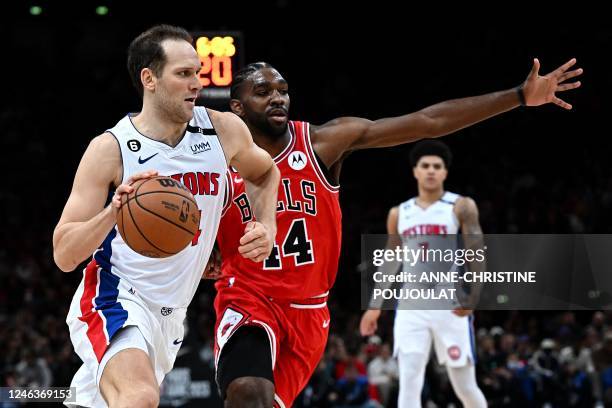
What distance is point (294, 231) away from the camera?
5652 millimetres

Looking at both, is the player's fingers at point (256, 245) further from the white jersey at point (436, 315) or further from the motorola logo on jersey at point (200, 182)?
the white jersey at point (436, 315)

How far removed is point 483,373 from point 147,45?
26.6 feet

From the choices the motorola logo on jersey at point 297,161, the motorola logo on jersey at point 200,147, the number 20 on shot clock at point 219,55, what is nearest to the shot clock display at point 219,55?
the number 20 on shot clock at point 219,55

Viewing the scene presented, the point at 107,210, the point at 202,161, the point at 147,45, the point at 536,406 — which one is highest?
the point at 147,45

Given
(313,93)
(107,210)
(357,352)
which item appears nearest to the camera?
(107,210)

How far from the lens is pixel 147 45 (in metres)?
4.64

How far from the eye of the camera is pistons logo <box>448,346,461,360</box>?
808 cm

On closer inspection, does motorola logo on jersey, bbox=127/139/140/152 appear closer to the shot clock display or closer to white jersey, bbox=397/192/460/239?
white jersey, bbox=397/192/460/239

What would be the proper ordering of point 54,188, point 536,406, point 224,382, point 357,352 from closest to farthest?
point 224,382
point 536,406
point 357,352
point 54,188

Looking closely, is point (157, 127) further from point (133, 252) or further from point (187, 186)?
point (133, 252)

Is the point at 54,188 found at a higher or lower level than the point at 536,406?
higher

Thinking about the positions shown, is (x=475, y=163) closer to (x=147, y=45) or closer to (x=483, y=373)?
(x=483, y=373)

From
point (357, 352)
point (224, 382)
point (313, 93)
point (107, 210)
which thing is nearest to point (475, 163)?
point (313, 93)

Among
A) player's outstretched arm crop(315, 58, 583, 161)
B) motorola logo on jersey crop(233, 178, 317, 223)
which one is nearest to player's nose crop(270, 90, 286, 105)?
player's outstretched arm crop(315, 58, 583, 161)
